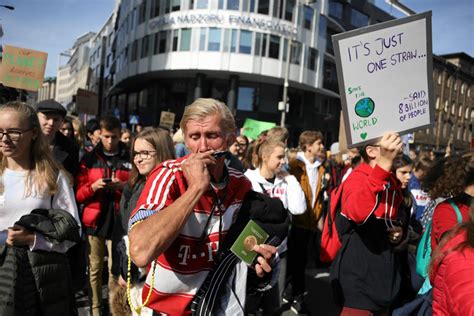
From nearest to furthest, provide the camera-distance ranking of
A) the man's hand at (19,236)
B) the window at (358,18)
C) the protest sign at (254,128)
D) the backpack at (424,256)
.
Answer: the man's hand at (19,236) < the backpack at (424,256) < the protest sign at (254,128) < the window at (358,18)

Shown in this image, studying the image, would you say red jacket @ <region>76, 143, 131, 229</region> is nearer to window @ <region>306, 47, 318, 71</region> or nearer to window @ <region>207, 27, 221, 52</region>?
window @ <region>207, 27, 221, 52</region>

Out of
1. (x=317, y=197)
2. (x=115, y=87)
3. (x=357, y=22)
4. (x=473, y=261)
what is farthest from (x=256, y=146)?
(x=115, y=87)

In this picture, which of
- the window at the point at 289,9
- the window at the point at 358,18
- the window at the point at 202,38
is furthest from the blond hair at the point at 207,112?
the window at the point at 358,18

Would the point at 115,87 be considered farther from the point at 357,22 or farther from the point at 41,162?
the point at 41,162

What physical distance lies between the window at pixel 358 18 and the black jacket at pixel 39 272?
4195cm

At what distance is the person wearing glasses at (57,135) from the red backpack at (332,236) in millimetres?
2562

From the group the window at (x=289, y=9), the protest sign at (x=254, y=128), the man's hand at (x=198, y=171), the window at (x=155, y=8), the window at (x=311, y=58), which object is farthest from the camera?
the window at (x=311, y=58)

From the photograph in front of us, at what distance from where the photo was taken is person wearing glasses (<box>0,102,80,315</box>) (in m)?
2.39

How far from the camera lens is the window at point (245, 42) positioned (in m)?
31.2

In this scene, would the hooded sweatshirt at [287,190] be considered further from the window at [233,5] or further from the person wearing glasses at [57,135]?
the window at [233,5]

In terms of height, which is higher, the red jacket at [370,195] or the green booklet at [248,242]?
the red jacket at [370,195]

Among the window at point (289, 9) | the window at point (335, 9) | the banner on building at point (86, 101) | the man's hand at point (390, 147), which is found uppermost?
the window at point (335, 9)

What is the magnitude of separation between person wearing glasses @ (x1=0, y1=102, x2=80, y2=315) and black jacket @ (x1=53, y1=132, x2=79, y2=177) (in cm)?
135

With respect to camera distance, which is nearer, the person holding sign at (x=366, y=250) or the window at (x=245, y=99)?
the person holding sign at (x=366, y=250)
